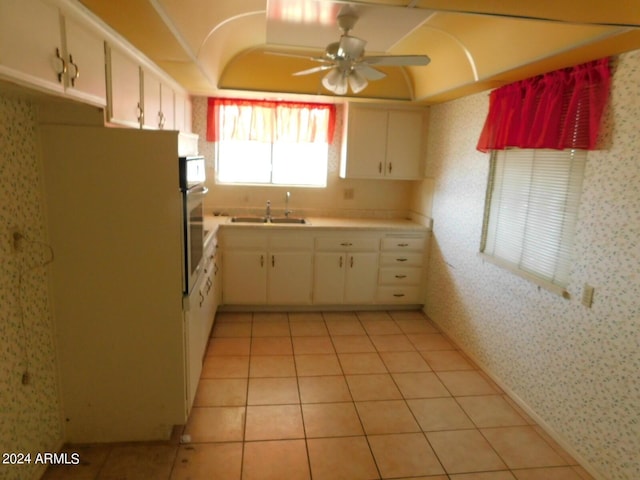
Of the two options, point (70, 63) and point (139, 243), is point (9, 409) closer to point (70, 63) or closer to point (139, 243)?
point (139, 243)

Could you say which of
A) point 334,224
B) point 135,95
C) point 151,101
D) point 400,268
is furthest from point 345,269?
point 135,95

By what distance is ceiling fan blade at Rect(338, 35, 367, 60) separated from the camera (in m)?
2.45

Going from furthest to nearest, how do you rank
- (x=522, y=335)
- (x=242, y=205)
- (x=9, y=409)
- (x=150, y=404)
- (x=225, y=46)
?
(x=242, y=205) → (x=225, y=46) → (x=522, y=335) → (x=150, y=404) → (x=9, y=409)

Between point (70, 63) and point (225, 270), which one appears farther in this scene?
point (225, 270)

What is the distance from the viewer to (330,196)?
4816 mm

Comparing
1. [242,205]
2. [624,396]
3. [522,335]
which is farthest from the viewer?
[242,205]

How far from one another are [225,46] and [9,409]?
9.26 ft

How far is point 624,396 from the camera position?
2.06 m

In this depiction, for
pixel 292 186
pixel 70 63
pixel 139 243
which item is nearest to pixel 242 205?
pixel 292 186

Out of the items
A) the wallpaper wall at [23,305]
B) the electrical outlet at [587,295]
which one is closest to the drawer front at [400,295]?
the electrical outlet at [587,295]

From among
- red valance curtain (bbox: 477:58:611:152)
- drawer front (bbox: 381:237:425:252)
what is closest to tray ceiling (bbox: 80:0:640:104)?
red valance curtain (bbox: 477:58:611:152)

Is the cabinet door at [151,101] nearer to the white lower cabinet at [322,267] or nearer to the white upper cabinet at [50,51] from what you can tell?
the white upper cabinet at [50,51]

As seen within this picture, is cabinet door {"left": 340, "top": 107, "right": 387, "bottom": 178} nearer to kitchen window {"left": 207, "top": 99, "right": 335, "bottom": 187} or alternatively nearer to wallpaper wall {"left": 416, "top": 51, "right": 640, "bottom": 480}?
kitchen window {"left": 207, "top": 99, "right": 335, "bottom": 187}

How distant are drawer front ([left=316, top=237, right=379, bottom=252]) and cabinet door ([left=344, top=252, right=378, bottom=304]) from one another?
0.07 meters
